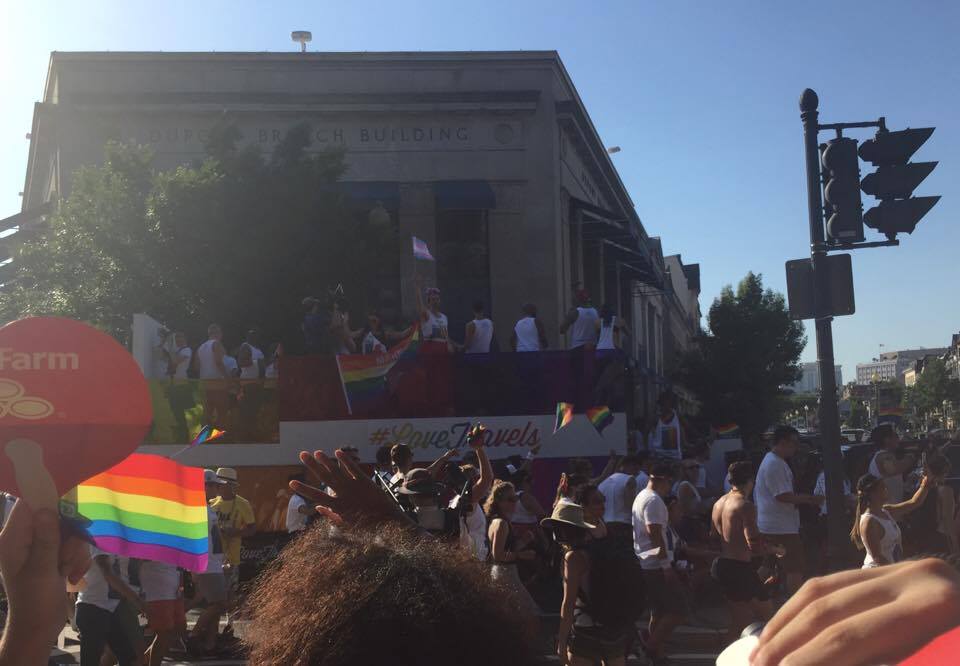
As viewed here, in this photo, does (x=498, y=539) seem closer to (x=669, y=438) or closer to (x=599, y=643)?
(x=599, y=643)

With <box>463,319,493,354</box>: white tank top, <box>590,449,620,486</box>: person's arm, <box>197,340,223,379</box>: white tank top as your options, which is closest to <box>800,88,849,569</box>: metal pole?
<box>590,449,620,486</box>: person's arm

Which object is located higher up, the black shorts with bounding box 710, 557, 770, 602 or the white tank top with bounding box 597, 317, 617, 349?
the white tank top with bounding box 597, 317, 617, 349

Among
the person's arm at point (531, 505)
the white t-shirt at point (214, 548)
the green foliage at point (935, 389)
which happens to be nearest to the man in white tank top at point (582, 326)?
the person's arm at point (531, 505)

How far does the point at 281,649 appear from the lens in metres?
1.56

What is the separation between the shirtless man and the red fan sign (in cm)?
574

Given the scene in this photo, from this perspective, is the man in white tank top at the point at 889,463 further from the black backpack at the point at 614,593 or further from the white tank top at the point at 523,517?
the black backpack at the point at 614,593

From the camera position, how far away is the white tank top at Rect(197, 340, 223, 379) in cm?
1377

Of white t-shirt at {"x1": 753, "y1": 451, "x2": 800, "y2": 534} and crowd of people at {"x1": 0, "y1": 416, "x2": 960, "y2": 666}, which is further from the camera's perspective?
white t-shirt at {"x1": 753, "y1": 451, "x2": 800, "y2": 534}

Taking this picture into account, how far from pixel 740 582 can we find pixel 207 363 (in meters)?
8.45

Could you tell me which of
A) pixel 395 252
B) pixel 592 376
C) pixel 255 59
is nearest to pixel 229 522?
pixel 592 376

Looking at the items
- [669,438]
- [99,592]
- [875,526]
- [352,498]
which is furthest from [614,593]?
[669,438]

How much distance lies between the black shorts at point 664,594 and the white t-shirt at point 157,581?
3987mm

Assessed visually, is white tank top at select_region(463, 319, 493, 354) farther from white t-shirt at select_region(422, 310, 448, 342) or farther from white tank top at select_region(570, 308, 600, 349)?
white tank top at select_region(570, 308, 600, 349)

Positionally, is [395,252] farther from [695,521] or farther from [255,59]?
[695,521]
